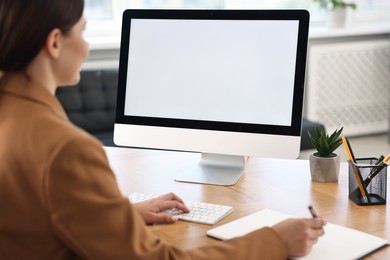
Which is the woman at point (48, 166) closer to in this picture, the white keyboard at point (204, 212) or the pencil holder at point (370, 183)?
the white keyboard at point (204, 212)

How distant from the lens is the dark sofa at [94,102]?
11.9 ft

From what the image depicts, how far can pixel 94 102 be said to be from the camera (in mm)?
3670

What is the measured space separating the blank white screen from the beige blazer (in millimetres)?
815

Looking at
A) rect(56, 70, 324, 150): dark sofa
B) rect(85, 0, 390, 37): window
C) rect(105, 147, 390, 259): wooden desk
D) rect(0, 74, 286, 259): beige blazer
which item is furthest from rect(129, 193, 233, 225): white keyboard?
rect(85, 0, 390, 37): window

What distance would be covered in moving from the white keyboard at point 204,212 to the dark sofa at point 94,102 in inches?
81.3

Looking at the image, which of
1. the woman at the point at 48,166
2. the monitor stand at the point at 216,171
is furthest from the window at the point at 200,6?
the woman at the point at 48,166

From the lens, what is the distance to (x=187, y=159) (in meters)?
2.06

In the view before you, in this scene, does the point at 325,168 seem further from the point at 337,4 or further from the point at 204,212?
the point at 337,4

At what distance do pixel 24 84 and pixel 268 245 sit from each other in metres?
0.53

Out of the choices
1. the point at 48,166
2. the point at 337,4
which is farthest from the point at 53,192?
the point at 337,4

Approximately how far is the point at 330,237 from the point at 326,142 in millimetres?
489

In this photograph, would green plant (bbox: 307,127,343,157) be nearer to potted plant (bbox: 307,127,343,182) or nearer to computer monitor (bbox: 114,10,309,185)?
potted plant (bbox: 307,127,343,182)

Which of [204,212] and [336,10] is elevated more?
[336,10]

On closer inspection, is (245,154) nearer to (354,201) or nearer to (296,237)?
(354,201)
